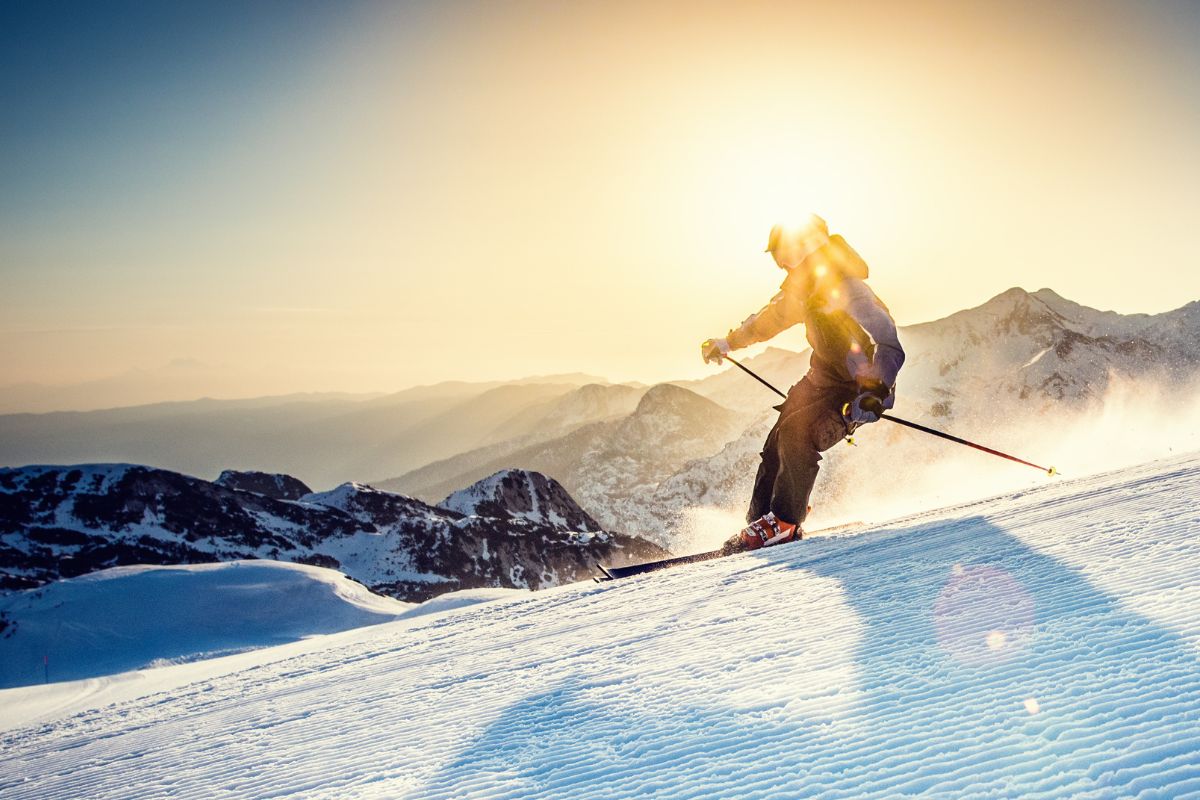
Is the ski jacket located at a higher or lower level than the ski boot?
higher

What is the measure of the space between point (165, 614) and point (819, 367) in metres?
27.8

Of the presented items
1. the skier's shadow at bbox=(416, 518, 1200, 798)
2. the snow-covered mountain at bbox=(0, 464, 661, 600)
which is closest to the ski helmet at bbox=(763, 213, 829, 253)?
the skier's shadow at bbox=(416, 518, 1200, 798)

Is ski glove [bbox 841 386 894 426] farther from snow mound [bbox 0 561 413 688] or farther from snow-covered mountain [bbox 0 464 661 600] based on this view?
snow-covered mountain [bbox 0 464 661 600]

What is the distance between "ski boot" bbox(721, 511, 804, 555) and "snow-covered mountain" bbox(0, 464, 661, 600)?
242 feet

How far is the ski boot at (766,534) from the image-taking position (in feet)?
22.7

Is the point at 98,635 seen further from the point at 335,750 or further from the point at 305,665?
→ the point at 335,750

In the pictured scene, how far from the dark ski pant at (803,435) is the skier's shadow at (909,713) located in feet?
11.3

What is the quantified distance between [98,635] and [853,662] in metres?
32.0

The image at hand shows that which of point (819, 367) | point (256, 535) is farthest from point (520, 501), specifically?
point (819, 367)

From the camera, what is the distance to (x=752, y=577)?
468cm

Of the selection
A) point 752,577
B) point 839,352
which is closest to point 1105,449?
point 839,352

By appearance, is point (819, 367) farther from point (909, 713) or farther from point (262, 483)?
point (262, 483)

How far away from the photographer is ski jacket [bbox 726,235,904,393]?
20.4 ft

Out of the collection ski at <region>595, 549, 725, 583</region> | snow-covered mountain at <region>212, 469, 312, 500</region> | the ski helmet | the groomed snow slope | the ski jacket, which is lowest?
ski at <region>595, 549, 725, 583</region>
